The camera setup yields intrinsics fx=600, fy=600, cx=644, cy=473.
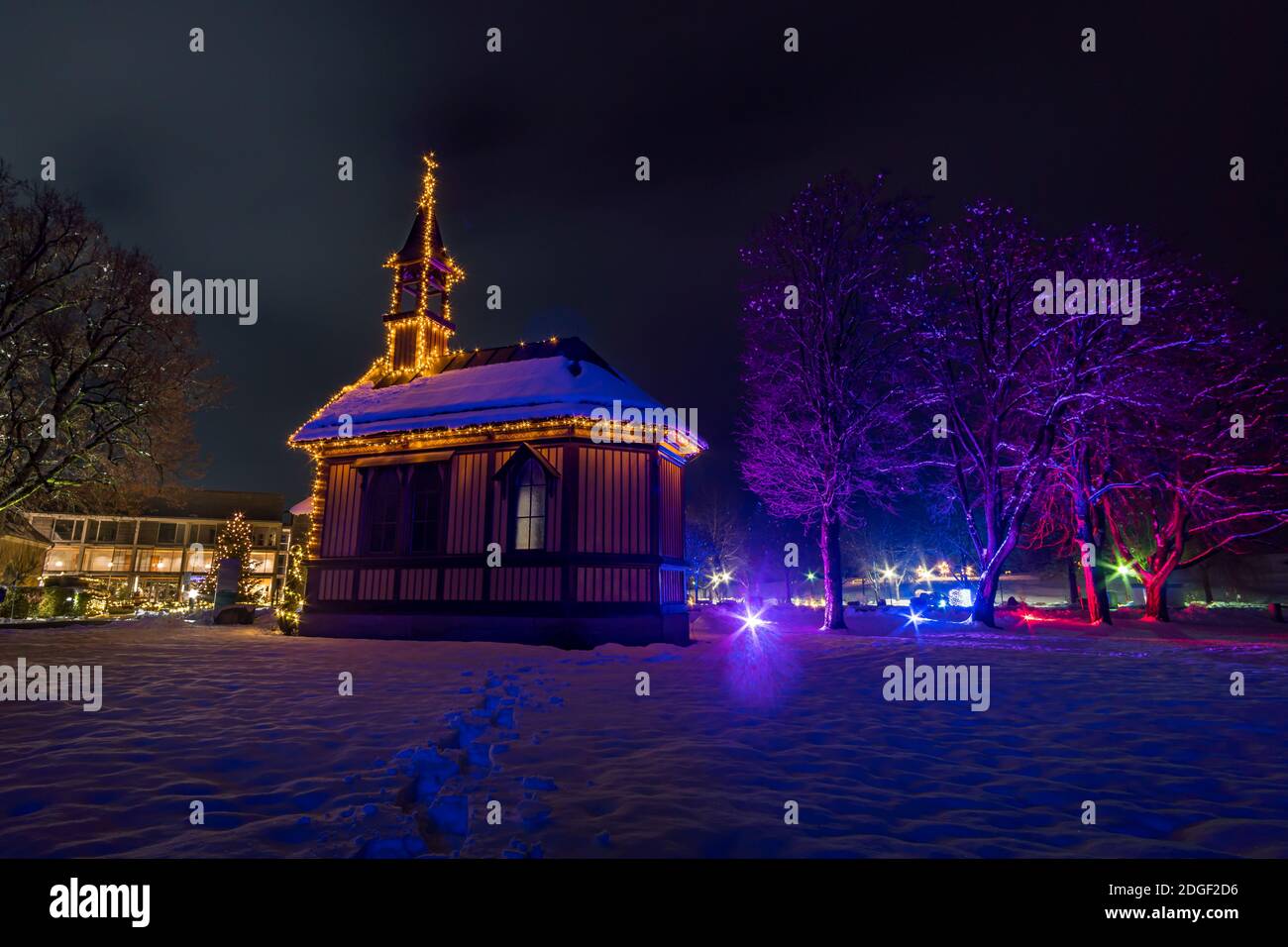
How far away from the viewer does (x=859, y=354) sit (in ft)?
66.4

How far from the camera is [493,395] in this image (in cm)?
1484

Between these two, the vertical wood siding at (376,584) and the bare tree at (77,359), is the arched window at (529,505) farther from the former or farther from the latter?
the bare tree at (77,359)

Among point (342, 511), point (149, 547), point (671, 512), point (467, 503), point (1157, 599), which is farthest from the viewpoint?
point (149, 547)

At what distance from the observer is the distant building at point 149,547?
46250 millimetres

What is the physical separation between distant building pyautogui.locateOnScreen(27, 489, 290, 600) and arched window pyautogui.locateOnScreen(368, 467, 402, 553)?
3628 centimetres

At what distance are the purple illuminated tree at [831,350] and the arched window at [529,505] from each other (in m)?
9.74

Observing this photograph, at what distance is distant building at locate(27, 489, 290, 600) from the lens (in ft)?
152

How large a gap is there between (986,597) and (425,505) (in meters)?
18.0

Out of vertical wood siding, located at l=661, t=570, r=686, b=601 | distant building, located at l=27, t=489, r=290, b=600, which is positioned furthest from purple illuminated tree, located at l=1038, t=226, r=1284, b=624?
distant building, located at l=27, t=489, r=290, b=600

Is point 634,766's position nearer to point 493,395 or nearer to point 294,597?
point 493,395

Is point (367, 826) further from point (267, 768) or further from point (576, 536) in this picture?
point (576, 536)
